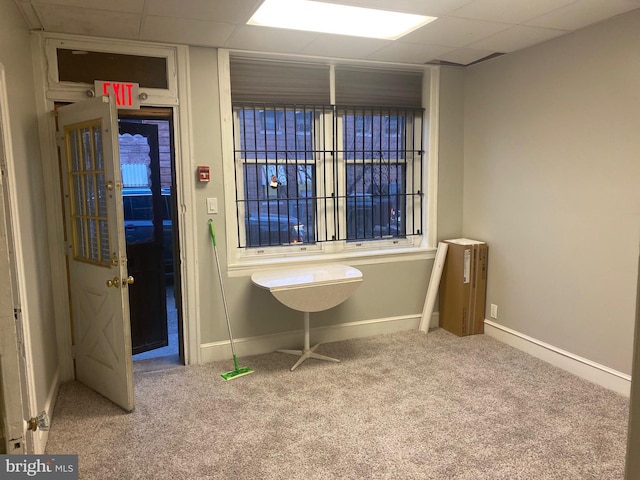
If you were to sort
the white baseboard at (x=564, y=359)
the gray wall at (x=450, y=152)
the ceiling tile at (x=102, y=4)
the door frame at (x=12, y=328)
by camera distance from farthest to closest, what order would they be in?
the gray wall at (x=450, y=152)
the white baseboard at (x=564, y=359)
the ceiling tile at (x=102, y=4)
the door frame at (x=12, y=328)

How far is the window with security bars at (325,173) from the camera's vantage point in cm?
369

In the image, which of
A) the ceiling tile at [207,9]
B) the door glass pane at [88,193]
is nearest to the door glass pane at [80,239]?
the door glass pane at [88,193]

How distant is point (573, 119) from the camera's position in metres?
3.18

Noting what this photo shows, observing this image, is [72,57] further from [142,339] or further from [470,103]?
[470,103]

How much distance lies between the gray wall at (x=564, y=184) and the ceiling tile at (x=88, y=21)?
2.76 m

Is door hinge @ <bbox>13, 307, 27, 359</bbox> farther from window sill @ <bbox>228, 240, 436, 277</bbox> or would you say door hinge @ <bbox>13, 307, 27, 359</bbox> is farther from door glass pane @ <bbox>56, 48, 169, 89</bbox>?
door glass pane @ <bbox>56, 48, 169, 89</bbox>

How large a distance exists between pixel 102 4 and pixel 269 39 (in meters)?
1.07

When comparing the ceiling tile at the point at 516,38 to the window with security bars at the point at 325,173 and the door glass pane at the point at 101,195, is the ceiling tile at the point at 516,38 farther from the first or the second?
the door glass pane at the point at 101,195

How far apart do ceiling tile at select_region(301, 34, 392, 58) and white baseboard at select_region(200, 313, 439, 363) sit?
7.22 feet

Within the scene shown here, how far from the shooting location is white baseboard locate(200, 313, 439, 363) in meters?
3.60

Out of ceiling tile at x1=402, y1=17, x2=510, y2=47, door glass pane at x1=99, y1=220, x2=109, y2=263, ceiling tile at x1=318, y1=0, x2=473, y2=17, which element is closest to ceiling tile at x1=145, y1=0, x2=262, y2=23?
ceiling tile at x1=318, y1=0, x2=473, y2=17

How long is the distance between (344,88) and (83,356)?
9.32 feet

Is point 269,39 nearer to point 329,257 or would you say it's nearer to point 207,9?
point 207,9

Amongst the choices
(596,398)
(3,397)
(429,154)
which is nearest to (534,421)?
(596,398)
